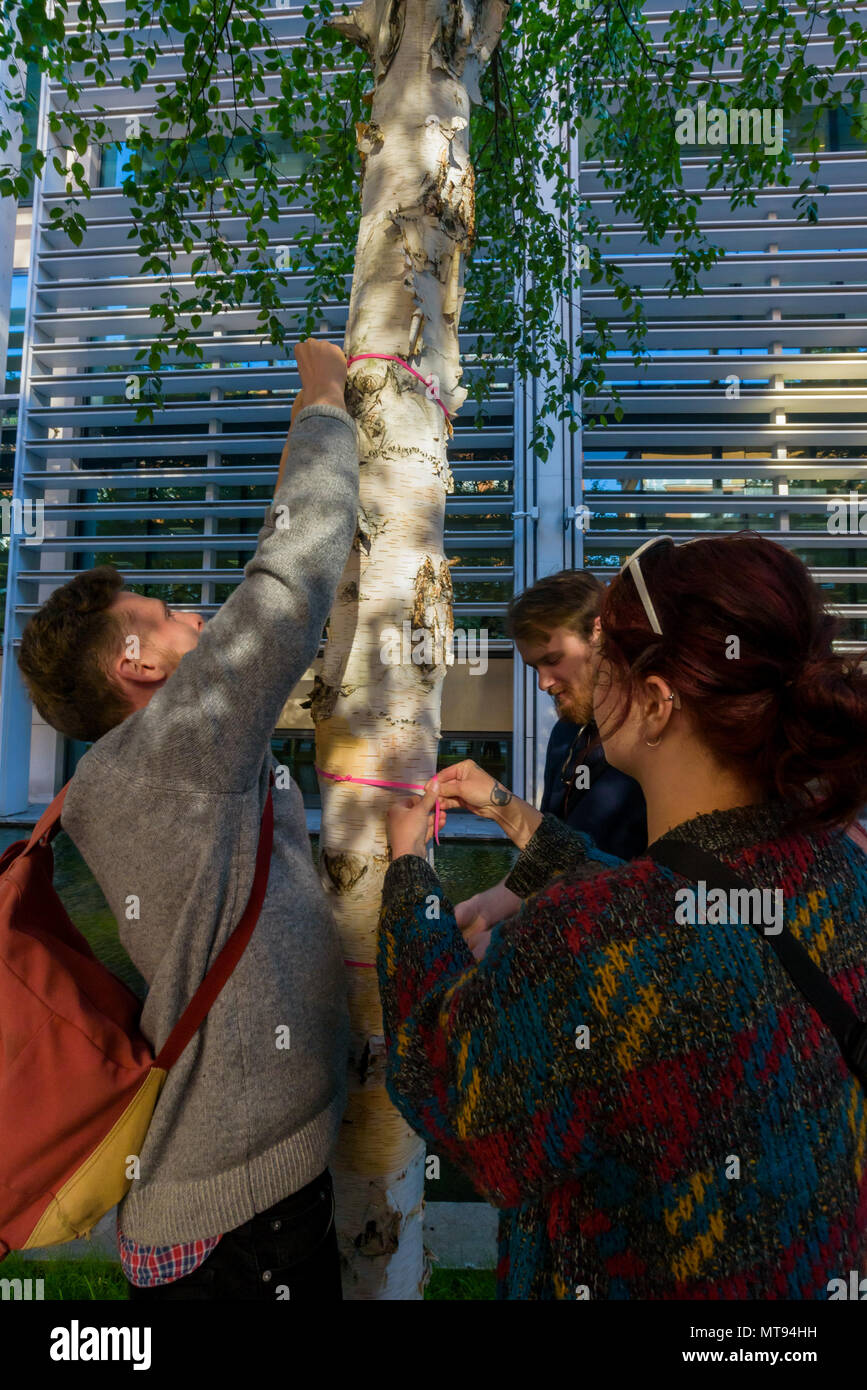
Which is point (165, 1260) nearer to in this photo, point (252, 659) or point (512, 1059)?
point (512, 1059)

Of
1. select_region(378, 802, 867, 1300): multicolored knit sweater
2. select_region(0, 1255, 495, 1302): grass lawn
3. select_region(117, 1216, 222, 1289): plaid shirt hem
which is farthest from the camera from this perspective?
select_region(0, 1255, 495, 1302): grass lawn

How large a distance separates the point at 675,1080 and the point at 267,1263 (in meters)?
0.80

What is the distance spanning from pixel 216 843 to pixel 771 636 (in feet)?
2.75

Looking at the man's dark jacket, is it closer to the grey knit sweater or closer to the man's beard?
the man's beard

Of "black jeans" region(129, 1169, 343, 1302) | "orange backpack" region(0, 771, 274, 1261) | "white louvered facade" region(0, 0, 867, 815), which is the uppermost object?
"white louvered facade" region(0, 0, 867, 815)

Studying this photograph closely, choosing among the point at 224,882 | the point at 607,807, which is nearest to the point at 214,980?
the point at 224,882

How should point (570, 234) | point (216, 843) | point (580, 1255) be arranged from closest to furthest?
1. point (580, 1255)
2. point (216, 843)
3. point (570, 234)

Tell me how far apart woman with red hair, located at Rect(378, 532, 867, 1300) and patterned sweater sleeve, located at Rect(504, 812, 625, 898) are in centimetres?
49

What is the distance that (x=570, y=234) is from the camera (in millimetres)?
5305

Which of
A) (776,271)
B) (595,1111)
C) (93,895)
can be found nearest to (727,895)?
(595,1111)

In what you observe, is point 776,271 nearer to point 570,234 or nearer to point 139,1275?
point 570,234

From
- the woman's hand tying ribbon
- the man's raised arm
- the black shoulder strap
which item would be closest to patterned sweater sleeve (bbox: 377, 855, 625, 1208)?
the black shoulder strap

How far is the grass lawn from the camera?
2639 mm
